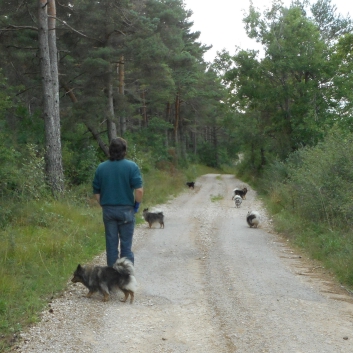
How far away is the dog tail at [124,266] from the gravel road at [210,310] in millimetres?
471

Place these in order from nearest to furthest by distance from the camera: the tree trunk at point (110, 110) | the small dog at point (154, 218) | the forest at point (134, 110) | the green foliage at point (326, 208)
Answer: the green foliage at point (326, 208) < the forest at point (134, 110) < the small dog at point (154, 218) < the tree trunk at point (110, 110)

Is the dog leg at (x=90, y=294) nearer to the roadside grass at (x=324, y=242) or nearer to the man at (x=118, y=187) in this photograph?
the man at (x=118, y=187)

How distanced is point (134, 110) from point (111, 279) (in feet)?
71.3

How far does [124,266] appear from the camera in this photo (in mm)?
7410

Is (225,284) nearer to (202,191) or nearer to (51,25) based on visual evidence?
(51,25)

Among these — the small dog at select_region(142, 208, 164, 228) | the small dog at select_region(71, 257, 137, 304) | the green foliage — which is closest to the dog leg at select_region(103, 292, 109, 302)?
the small dog at select_region(71, 257, 137, 304)

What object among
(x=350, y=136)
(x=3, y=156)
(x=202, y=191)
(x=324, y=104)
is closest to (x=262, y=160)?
(x=202, y=191)

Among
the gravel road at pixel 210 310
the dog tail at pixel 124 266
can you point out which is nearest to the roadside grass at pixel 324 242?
the gravel road at pixel 210 310

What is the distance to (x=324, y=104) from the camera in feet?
97.5

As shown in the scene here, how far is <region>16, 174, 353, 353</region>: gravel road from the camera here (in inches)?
227

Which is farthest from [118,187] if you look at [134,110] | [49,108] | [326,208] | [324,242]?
[134,110]

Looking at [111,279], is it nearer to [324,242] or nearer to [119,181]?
[119,181]

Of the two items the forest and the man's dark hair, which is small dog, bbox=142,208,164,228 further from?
the man's dark hair

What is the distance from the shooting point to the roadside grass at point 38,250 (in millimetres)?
6703
